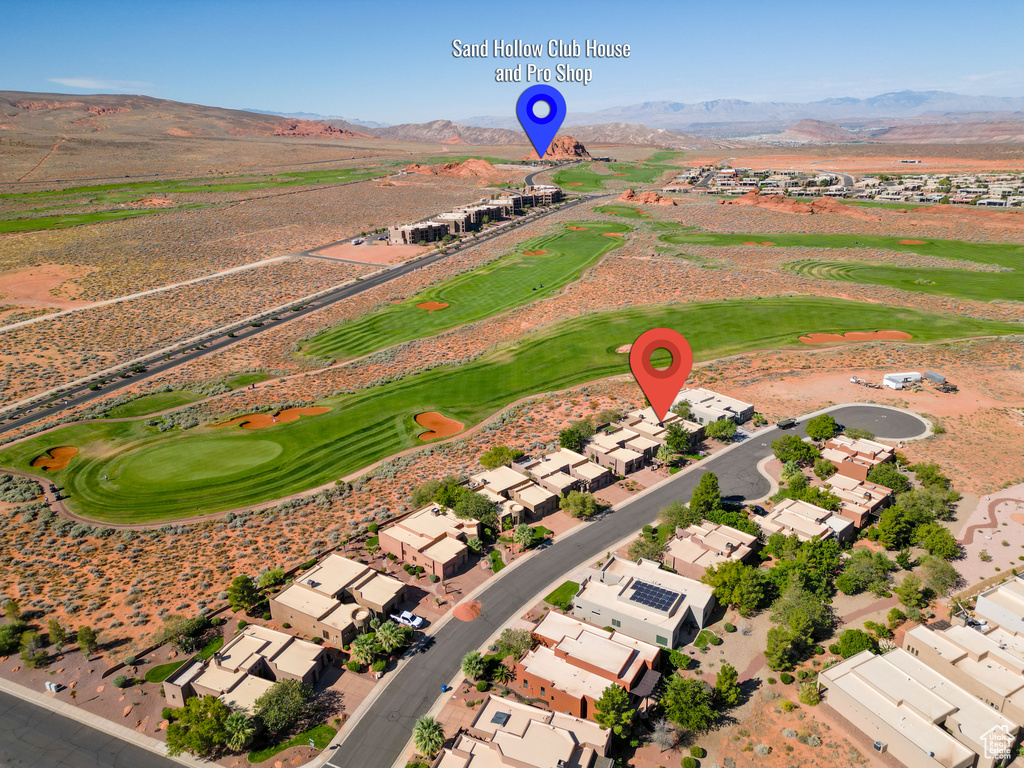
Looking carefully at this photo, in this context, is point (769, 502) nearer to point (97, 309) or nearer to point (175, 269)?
point (97, 309)

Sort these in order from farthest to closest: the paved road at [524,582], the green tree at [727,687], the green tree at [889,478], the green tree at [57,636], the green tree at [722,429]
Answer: the green tree at [722,429]
the green tree at [889,478]
the green tree at [57,636]
the green tree at [727,687]
the paved road at [524,582]

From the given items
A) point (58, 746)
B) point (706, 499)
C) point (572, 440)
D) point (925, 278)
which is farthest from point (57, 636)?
point (925, 278)

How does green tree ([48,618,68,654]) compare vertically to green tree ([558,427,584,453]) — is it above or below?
below

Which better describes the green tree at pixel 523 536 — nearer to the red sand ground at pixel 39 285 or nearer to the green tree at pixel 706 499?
the green tree at pixel 706 499

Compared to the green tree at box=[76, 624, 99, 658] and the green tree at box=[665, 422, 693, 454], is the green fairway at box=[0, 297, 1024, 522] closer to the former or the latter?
the green tree at box=[76, 624, 99, 658]

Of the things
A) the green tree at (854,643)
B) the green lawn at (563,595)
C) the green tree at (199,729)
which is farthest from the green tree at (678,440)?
the green tree at (199,729)

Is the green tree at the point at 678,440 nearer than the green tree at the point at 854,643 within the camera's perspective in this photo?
No

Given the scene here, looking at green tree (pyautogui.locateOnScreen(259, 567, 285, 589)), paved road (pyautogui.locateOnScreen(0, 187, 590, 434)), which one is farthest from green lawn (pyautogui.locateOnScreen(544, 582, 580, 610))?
paved road (pyautogui.locateOnScreen(0, 187, 590, 434))
